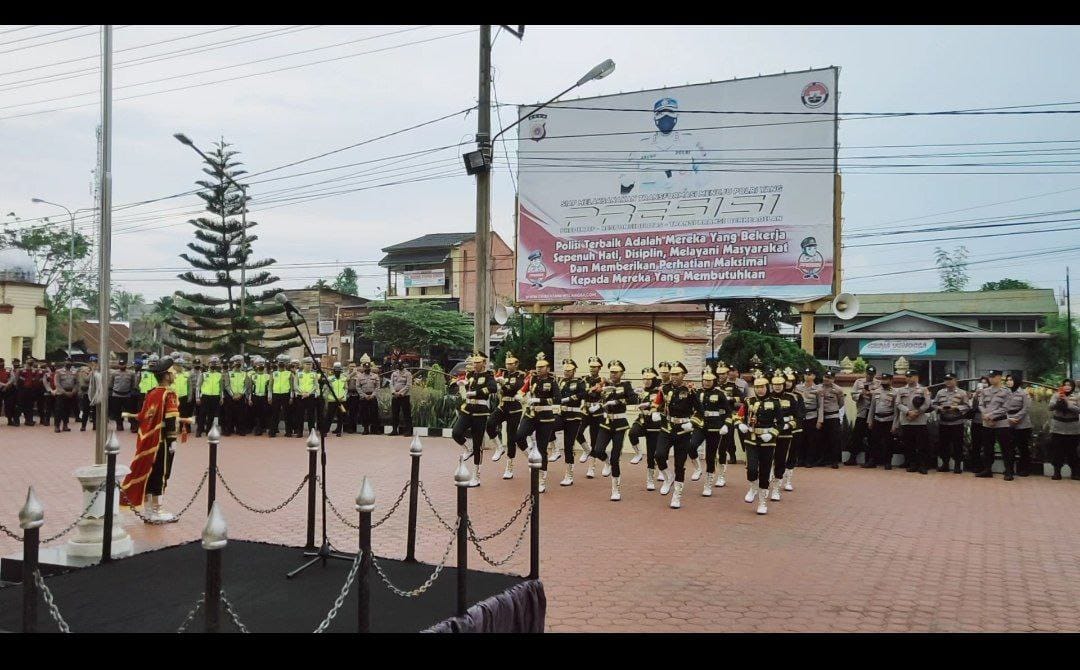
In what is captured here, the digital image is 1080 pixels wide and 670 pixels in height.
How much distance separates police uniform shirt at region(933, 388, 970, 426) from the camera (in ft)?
47.2

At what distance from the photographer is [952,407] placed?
14.4m

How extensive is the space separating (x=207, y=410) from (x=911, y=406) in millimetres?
16182

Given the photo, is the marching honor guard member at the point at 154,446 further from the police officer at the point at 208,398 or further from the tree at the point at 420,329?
the tree at the point at 420,329

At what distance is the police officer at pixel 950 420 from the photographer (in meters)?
14.4

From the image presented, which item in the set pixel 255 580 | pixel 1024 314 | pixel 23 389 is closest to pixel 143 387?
pixel 23 389

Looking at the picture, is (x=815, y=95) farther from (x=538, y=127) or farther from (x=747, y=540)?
(x=747, y=540)

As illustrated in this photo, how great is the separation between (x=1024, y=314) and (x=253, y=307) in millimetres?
33520

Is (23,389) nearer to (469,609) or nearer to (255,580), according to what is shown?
(255,580)

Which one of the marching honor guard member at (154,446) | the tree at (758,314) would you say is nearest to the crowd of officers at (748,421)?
the marching honor guard member at (154,446)

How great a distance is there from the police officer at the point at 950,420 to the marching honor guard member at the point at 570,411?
6768 millimetres

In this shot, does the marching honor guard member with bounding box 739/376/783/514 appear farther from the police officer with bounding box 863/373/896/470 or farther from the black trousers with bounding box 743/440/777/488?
the police officer with bounding box 863/373/896/470

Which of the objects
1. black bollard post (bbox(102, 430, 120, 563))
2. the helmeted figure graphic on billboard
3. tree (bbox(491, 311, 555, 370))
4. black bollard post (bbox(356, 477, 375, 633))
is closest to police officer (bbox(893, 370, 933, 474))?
the helmeted figure graphic on billboard

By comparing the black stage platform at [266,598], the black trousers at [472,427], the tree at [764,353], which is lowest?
the black stage platform at [266,598]
